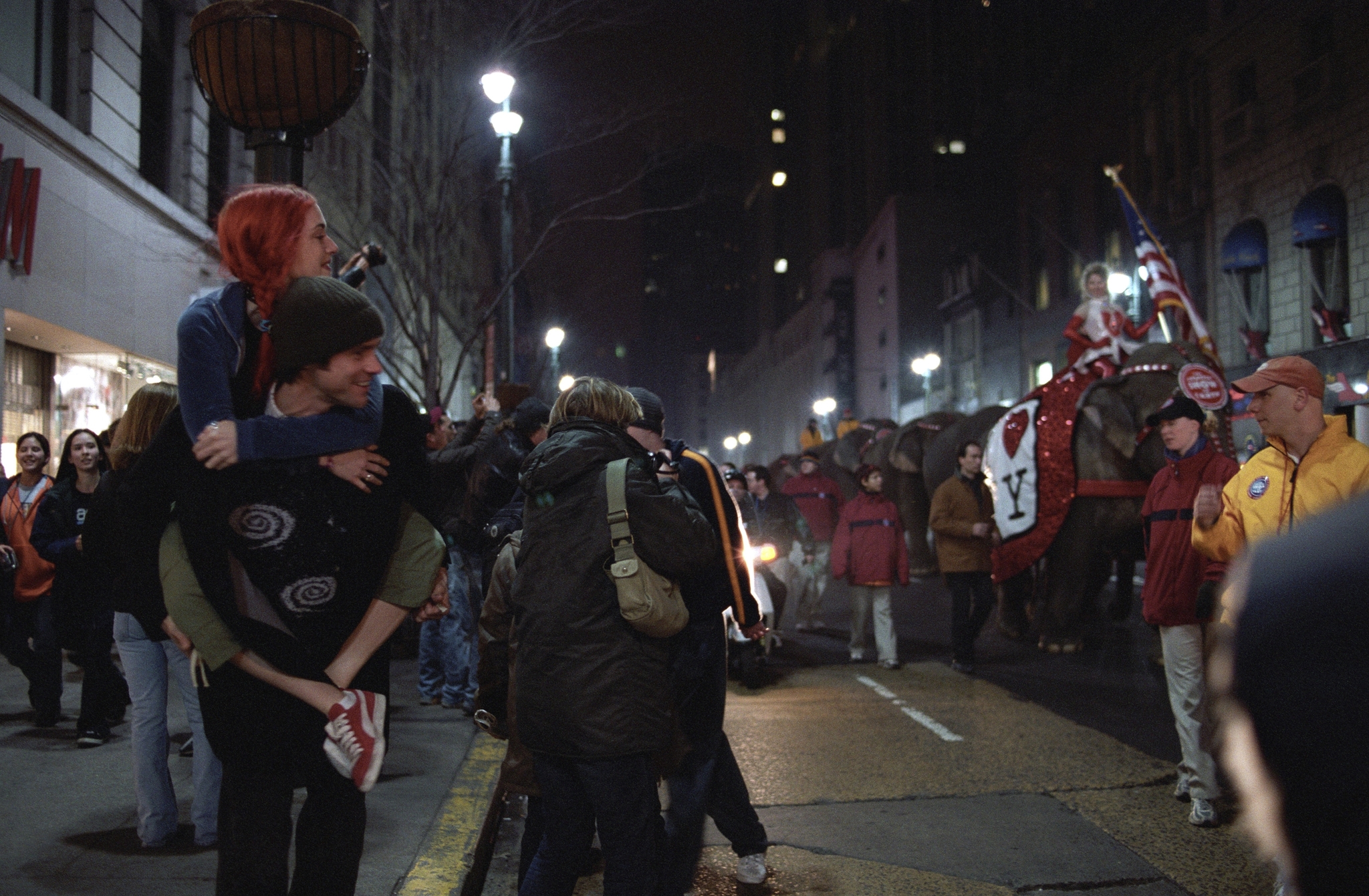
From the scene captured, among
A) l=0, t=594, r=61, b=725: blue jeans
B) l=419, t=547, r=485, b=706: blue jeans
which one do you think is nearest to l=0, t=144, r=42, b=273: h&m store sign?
l=0, t=594, r=61, b=725: blue jeans

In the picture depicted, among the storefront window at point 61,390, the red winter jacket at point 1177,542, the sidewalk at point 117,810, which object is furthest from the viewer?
the storefront window at point 61,390

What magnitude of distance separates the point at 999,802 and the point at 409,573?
3931 millimetres

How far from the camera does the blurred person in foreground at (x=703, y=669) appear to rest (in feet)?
12.1

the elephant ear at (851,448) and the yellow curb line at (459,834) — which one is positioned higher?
the elephant ear at (851,448)

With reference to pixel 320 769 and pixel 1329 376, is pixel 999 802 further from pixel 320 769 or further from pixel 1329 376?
pixel 1329 376

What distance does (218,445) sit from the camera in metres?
2.20

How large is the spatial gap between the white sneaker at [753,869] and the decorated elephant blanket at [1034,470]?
6612mm

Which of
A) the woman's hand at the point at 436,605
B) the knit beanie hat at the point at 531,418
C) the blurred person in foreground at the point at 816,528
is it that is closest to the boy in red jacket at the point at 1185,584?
the knit beanie hat at the point at 531,418

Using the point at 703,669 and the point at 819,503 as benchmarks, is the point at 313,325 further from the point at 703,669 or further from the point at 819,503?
the point at 819,503

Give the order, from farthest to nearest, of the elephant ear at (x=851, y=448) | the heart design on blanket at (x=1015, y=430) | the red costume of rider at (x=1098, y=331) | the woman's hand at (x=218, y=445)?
the elephant ear at (x=851, y=448)
the red costume of rider at (x=1098, y=331)
the heart design on blanket at (x=1015, y=430)
the woman's hand at (x=218, y=445)

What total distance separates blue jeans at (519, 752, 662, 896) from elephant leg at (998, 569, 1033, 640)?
861 centimetres

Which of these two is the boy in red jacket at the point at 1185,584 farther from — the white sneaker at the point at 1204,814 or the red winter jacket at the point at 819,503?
the red winter jacket at the point at 819,503

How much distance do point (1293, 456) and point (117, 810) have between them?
5.30 m

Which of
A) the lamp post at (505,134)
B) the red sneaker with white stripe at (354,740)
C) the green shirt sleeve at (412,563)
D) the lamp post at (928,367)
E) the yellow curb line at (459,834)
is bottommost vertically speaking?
the yellow curb line at (459,834)
